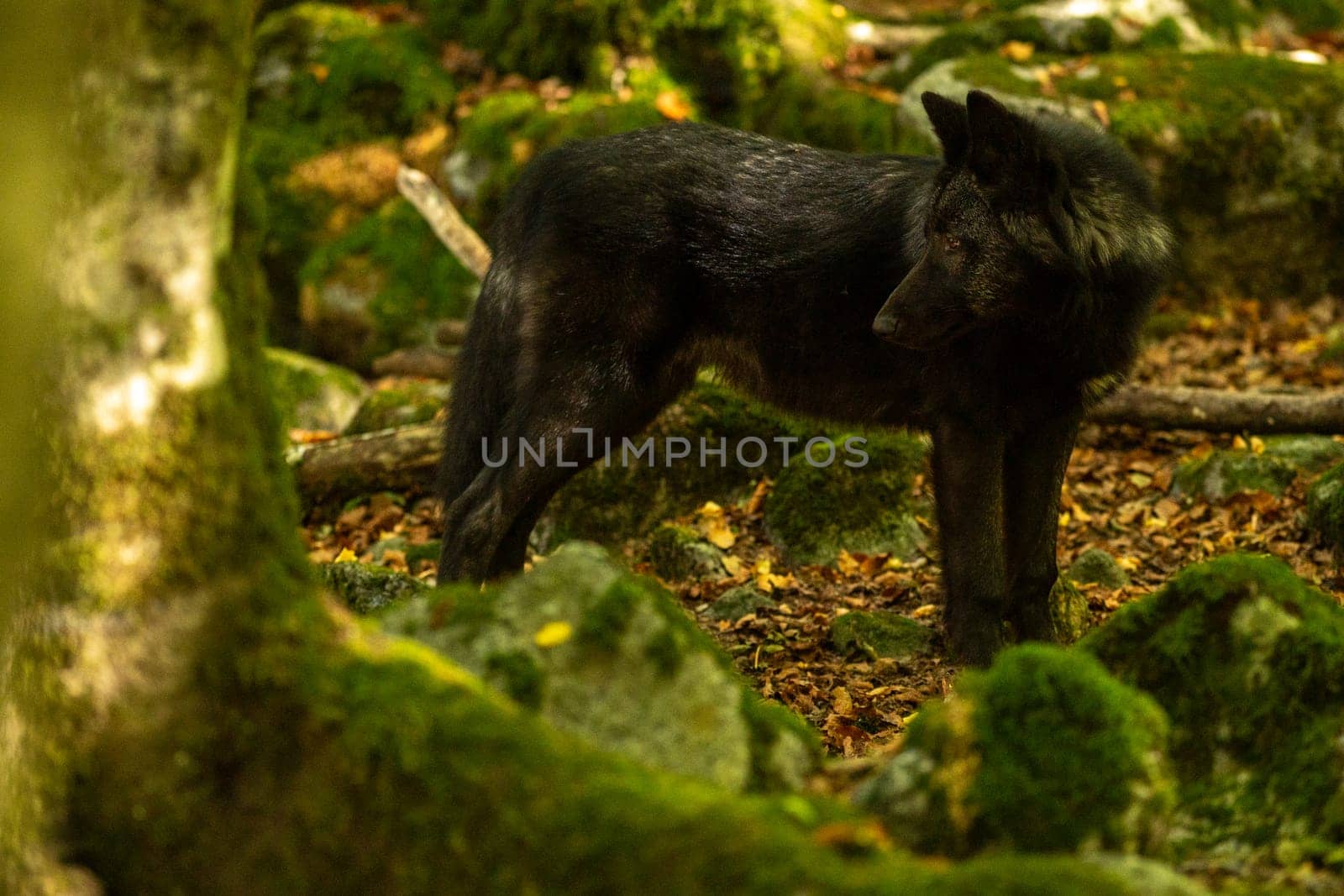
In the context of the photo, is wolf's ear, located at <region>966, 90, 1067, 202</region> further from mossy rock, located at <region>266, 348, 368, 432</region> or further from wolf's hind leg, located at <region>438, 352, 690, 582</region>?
mossy rock, located at <region>266, 348, 368, 432</region>

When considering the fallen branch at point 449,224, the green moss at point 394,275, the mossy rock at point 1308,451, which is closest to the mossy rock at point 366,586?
the fallen branch at point 449,224

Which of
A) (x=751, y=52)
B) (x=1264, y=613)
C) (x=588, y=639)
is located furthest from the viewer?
(x=751, y=52)

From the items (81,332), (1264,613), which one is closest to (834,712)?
(1264,613)

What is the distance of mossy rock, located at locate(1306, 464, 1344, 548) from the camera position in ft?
19.9

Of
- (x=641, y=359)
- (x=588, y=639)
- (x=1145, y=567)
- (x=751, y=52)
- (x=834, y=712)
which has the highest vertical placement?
(x=751, y=52)

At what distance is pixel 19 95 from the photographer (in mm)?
2537

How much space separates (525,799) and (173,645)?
2.60 feet

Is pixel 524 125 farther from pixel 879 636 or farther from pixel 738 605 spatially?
pixel 879 636

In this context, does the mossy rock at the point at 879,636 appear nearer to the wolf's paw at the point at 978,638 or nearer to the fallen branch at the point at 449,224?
the wolf's paw at the point at 978,638

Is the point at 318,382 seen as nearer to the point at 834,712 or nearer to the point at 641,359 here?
the point at 641,359

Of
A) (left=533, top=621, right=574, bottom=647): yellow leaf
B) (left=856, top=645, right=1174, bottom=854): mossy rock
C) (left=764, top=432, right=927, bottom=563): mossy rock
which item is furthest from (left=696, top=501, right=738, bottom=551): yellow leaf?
(left=856, top=645, right=1174, bottom=854): mossy rock

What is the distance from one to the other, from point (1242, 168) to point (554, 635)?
355 inches

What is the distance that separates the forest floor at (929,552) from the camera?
5512 mm

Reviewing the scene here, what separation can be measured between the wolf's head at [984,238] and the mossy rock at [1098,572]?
1805 mm
